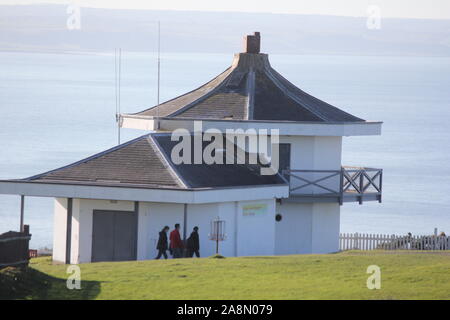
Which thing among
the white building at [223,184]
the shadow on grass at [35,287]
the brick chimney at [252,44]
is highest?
the brick chimney at [252,44]

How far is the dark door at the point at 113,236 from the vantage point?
41.6 m

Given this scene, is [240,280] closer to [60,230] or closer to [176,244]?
[176,244]

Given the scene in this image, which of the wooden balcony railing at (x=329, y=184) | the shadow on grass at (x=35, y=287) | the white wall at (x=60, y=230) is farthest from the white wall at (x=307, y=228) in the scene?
the shadow on grass at (x=35, y=287)

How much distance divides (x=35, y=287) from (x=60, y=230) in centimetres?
1511

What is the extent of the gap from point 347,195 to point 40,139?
122216 mm

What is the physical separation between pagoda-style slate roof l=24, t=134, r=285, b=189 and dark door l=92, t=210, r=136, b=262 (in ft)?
3.60

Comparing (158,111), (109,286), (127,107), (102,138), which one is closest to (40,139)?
(102,138)

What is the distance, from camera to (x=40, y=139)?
548 ft

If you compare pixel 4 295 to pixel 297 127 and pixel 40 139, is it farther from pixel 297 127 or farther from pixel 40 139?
pixel 40 139

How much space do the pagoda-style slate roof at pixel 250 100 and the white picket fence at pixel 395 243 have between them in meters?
4.69

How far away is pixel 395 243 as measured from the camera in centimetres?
4909

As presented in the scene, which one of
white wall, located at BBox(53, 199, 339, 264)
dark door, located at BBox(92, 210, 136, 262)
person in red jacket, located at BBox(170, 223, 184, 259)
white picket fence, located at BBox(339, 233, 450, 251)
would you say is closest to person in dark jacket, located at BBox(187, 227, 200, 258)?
person in red jacket, located at BBox(170, 223, 184, 259)

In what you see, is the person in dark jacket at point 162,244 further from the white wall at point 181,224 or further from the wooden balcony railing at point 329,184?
the wooden balcony railing at point 329,184

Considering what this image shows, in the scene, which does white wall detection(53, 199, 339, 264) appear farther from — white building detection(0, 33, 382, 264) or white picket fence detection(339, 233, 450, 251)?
white picket fence detection(339, 233, 450, 251)
